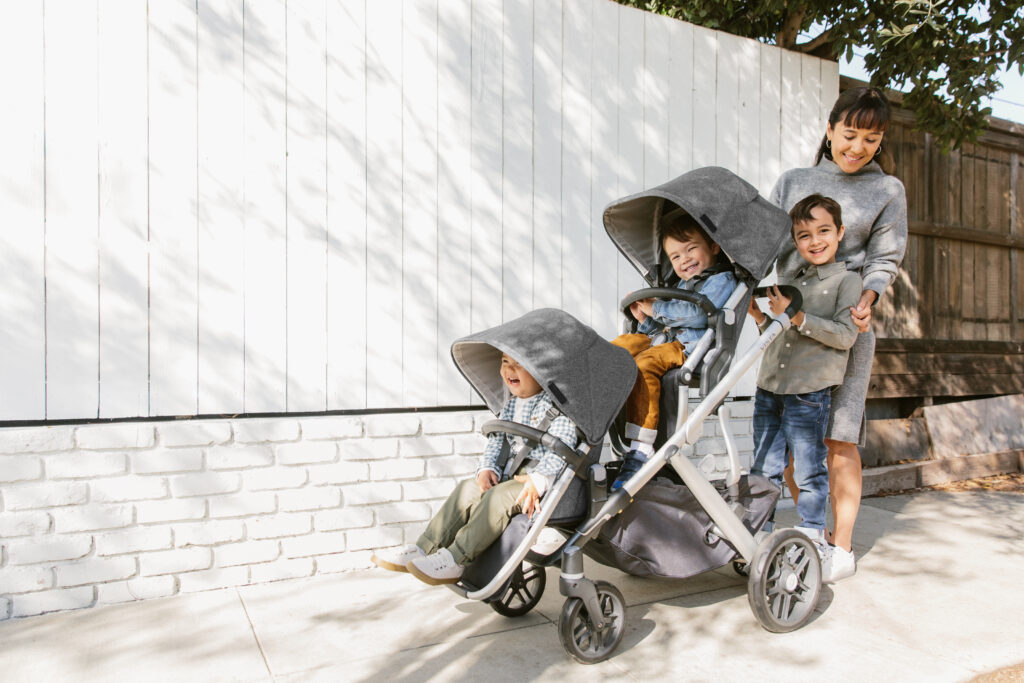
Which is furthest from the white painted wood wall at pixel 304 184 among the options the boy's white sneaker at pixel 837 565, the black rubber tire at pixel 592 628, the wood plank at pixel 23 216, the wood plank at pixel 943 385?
the wood plank at pixel 943 385

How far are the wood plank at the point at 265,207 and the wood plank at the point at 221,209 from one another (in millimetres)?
35

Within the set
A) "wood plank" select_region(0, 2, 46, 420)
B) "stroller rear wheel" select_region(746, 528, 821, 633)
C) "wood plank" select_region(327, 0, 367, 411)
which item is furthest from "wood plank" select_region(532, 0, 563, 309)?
"wood plank" select_region(0, 2, 46, 420)

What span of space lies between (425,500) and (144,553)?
128 cm

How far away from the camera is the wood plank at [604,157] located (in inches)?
172

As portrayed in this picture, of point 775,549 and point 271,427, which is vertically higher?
point 271,427

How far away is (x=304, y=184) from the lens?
11.8 ft

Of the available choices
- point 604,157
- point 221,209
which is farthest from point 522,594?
point 604,157

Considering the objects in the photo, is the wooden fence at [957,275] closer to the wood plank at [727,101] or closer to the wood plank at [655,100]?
the wood plank at [727,101]

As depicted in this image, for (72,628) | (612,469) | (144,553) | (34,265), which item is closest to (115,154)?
(34,265)

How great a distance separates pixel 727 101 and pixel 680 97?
0.38 m

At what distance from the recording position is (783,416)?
3508 mm

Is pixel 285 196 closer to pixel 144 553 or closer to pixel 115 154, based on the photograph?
pixel 115 154

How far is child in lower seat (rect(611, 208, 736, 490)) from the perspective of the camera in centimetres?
283

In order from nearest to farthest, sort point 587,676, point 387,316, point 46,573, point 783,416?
1. point 587,676
2. point 46,573
3. point 783,416
4. point 387,316
